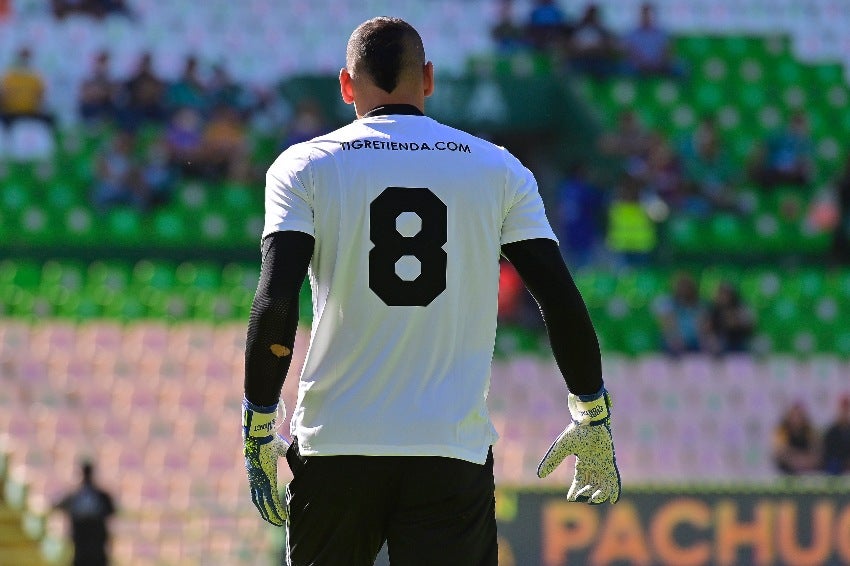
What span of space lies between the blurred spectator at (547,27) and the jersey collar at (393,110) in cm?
1423

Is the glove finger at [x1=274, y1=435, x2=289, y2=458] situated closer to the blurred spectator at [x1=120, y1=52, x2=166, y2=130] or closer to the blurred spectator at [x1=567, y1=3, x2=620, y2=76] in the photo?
the blurred spectator at [x1=120, y1=52, x2=166, y2=130]

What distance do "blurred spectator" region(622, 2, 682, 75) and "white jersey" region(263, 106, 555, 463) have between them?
47.6ft

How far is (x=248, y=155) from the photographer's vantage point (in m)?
15.6

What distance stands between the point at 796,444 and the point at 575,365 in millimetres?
9596

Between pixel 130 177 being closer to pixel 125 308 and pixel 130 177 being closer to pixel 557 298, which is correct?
pixel 125 308

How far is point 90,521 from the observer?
1052 centimetres

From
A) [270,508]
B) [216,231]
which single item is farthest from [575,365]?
[216,231]

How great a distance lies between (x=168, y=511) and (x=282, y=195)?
25.3 ft

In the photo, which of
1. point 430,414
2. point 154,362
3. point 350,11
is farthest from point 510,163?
point 350,11

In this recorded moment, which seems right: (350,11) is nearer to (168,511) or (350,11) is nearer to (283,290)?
(168,511)

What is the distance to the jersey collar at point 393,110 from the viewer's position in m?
3.53

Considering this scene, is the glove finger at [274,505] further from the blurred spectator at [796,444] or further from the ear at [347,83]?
the blurred spectator at [796,444]

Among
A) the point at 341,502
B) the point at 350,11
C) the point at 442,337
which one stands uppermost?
the point at 350,11

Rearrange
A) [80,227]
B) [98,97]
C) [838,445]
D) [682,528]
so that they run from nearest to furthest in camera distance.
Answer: [682,528] → [838,445] → [80,227] → [98,97]
